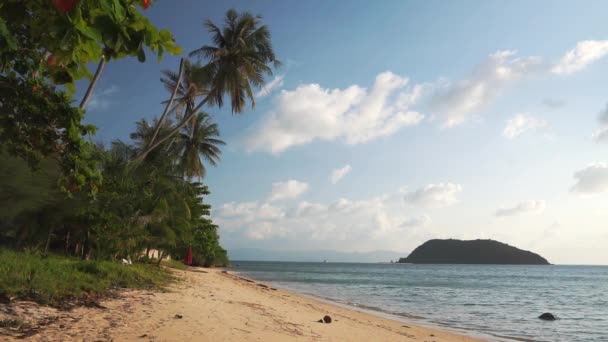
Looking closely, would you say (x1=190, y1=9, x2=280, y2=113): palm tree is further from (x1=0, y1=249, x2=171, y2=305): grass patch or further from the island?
the island

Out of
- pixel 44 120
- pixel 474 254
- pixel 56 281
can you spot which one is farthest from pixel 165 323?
pixel 474 254

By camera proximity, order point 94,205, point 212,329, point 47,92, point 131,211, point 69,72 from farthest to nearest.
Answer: point 131,211
point 94,205
point 212,329
point 47,92
point 69,72

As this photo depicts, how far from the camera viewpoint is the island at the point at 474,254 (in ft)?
517

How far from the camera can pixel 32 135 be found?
450 cm

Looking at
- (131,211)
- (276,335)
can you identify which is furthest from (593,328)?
(131,211)

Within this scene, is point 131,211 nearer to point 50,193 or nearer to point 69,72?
point 50,193

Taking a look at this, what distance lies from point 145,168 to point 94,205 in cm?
439

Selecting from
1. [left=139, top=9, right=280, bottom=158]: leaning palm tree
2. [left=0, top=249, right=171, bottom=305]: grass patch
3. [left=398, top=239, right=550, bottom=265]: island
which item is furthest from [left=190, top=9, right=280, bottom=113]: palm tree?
[left=398, top=239, right=550, bottom=265]: island

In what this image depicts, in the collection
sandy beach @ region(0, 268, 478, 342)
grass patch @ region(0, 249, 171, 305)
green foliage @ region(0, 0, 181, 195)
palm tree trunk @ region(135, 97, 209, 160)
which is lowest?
sandy beach @ region(0, 268, 478, 342)

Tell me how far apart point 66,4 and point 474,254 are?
178 m

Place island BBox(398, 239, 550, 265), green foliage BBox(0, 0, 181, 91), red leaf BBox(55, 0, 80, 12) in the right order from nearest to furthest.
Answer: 1. red leaf BBox(55, 0, 80, 12)
2. green foliage BBox(0, 0, 181, 91)
3. island BBox(398, 239, 550, 265)

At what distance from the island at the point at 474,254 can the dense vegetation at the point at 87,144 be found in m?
151

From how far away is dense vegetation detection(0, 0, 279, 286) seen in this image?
198 centimetres

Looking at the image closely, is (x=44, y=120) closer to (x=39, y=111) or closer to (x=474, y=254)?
(x=39, y=111)
